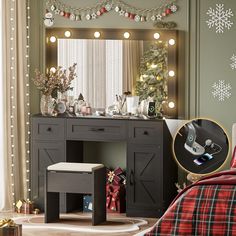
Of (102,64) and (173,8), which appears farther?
(102,64)

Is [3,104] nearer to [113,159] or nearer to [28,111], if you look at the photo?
[28,111]

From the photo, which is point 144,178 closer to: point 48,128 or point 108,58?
point 48,128

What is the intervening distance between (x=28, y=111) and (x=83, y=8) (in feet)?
3.64

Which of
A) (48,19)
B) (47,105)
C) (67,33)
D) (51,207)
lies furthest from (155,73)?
(51,207)

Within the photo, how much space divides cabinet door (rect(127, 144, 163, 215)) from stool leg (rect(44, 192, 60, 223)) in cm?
67

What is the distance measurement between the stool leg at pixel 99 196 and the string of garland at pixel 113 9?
150 centimetres

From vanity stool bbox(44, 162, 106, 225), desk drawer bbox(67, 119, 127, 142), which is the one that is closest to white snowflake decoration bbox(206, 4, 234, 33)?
desk drawer bbox(67, 119, 127, 142)

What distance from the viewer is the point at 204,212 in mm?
5164

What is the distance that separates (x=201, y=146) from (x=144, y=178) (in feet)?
1.92

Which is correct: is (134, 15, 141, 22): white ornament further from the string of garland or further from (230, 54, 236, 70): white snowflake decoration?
(230, 54, 236, 70): white snowflake decoration

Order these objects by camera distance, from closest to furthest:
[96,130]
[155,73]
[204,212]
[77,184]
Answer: [204,212] < [77,184] < [96,130] < [155,73]

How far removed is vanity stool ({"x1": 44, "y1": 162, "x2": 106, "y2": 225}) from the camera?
22.4ft

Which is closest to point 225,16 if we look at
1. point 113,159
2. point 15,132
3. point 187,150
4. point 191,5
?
point 191,5

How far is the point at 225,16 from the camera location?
23.4ft
